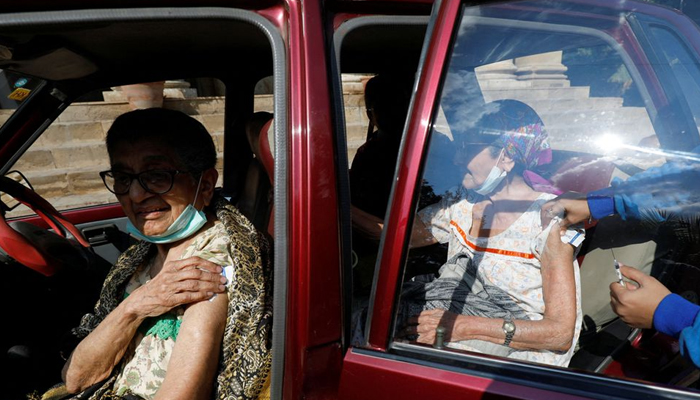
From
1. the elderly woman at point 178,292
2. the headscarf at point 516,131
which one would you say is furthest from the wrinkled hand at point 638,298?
the elderly woman at point 178,292

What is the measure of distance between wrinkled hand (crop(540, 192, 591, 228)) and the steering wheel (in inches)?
84.4

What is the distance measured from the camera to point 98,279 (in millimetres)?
2705

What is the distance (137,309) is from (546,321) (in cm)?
132

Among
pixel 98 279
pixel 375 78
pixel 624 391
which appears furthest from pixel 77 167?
pixel 624 391

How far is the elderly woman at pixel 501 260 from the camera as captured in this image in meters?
1.26

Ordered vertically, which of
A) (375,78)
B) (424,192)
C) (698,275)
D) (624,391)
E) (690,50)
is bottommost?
(624,391)

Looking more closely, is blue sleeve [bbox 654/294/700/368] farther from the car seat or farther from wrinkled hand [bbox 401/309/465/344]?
the car seat

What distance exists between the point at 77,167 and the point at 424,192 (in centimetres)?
765

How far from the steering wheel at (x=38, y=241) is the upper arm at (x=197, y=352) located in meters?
1.09

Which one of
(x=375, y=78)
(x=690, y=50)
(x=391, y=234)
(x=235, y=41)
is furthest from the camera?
(x=375, y=78)

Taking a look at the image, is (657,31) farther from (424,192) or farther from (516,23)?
(424,192)

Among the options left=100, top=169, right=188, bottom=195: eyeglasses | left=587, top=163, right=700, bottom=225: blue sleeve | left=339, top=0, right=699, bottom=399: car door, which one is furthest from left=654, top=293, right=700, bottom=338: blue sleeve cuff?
left=100, top=169, right=188, bottom=195: eyeglasses

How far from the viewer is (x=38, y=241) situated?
2215 mm

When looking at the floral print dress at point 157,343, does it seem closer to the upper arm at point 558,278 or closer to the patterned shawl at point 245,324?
the patterned shawl at point 245,324
